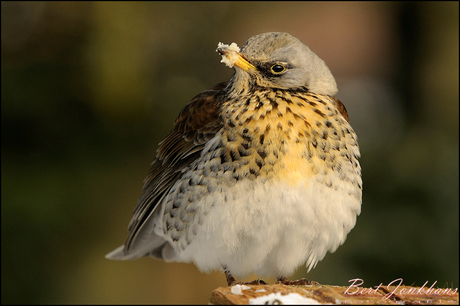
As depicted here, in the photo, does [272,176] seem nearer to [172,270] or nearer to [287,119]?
[287,119]

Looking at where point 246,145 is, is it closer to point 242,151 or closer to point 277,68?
point 242,151

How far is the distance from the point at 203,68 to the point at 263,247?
1.92 m

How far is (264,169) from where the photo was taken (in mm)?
1550

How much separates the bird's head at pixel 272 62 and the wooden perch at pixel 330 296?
735mm

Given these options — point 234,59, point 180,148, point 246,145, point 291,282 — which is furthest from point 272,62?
point 291,282

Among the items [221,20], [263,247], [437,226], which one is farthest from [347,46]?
[263,247]

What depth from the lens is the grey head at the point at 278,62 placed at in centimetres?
165

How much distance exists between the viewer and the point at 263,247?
67.5 inches

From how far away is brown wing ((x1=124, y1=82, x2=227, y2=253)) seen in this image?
5.80 ft

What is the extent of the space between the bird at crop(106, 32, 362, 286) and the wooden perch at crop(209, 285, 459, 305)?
0.36 meters

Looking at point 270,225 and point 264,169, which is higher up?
point 264,169

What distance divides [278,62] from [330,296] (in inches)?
32.3

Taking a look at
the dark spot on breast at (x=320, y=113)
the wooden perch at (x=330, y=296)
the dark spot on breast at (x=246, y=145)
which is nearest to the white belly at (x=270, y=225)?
the dark spot on breast at (x=246, y=145)

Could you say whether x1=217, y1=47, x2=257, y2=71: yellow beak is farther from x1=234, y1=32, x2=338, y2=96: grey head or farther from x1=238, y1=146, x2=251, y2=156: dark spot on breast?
x1=238, y1=146, x2=251, y2=156: dark spot on breast
